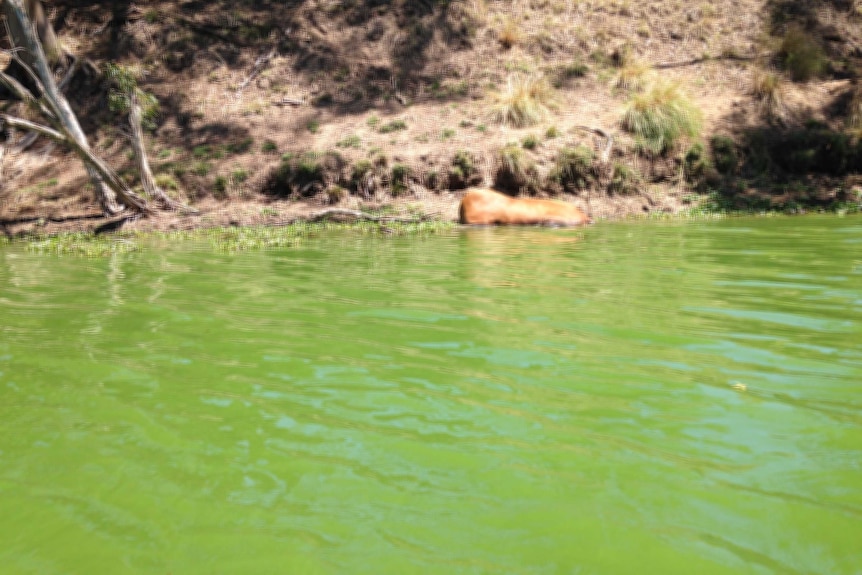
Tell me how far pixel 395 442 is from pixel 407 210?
11.2 m

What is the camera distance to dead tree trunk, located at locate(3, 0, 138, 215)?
12594mm

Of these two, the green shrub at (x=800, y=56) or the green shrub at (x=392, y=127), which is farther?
the green shrub at (x=800, y=56)

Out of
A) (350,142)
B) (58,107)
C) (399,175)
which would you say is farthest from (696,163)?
(58,107)

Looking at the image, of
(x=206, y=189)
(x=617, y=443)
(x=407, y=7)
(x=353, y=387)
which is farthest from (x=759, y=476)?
(x=407, y=7)

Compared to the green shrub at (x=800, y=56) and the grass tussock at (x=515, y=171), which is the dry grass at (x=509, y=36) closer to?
the grass tussock at (x=515, y=171)

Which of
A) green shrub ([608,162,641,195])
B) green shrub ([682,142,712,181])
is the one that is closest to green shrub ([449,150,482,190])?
green shrub ([608,162,641,195])

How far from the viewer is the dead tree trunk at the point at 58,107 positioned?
496 inches

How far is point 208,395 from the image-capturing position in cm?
296

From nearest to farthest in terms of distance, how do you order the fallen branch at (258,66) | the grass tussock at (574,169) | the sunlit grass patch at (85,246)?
the sunlit grass patch at (85,246) → the grass tussock at (574,169) → the fallen branch at (258,66)

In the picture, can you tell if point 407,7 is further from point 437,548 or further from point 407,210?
point 437,548

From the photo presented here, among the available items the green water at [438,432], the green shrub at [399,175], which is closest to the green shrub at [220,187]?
the green shrub at [399,175]

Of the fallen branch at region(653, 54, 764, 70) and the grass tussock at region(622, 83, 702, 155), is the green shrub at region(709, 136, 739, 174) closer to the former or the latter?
the grass tussock at region(622, 83, 702, 155)

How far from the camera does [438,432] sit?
253cm

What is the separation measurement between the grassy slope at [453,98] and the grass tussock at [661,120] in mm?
131
